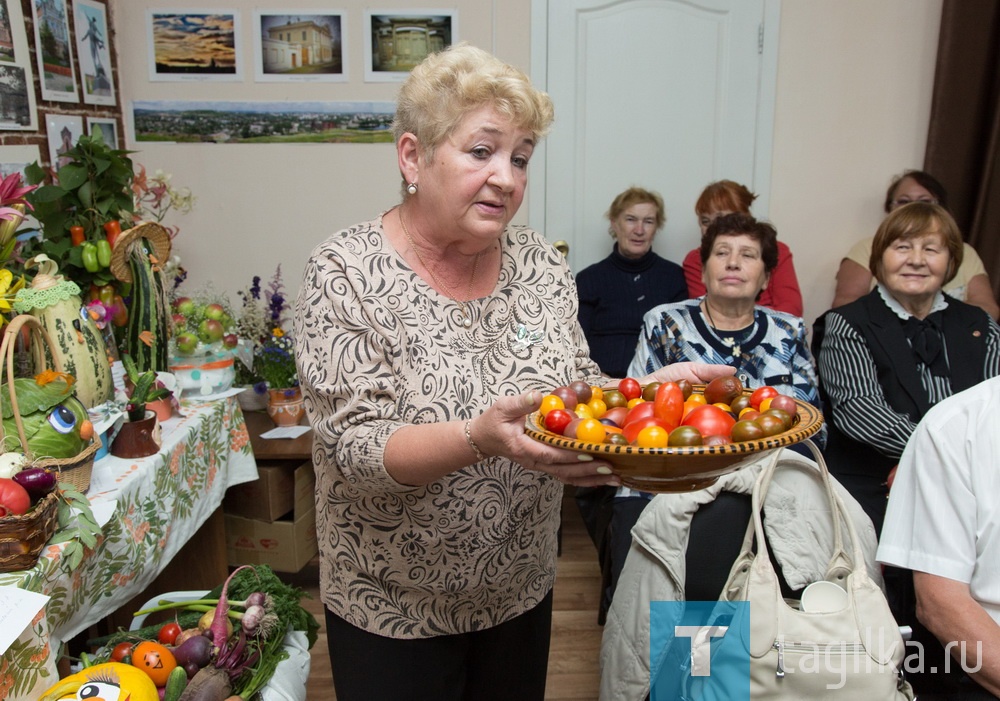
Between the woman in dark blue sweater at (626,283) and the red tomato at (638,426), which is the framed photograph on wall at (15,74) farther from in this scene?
the red tomato at (638,426)

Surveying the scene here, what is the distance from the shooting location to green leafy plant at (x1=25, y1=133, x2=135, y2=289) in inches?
84.9

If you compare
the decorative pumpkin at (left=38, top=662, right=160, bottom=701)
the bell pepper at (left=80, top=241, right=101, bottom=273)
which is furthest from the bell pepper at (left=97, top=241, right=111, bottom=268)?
the decorative pumpkin at (left=38, top=662, right=160, bottom=701)

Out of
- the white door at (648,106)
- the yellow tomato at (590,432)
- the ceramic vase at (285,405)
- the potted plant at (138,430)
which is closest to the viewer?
the yellow tomato at (590,432)

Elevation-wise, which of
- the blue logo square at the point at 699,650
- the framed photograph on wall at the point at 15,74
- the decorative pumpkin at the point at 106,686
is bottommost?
the blue logo square at the point at 699,650

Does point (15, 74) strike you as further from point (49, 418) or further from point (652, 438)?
point (652, 438)

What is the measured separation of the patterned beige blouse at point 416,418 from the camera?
1.17 m

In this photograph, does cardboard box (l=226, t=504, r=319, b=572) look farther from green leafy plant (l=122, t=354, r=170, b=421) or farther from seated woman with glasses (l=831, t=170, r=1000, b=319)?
seated woman with glasses (l=831, t=170, r=1000, b=319)

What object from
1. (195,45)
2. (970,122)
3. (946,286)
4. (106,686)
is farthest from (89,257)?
(970,122)

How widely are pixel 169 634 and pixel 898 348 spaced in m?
2.07

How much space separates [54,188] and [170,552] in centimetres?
99

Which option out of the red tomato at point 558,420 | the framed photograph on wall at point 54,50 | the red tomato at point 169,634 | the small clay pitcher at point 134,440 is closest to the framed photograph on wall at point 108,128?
the framed photograph on wall at point 54,50

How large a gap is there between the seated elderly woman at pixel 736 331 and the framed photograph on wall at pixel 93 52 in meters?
2.21

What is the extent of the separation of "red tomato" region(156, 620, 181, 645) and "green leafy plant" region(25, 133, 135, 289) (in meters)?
0.98

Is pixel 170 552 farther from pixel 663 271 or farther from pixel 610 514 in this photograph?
pixel 663 271
